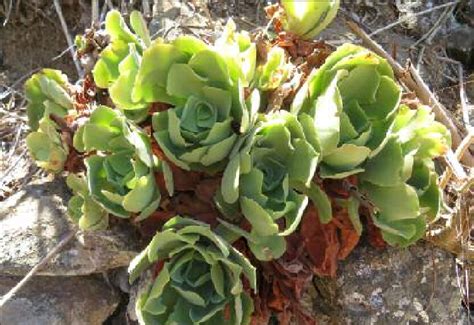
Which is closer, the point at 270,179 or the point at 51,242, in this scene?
the point at 270,179

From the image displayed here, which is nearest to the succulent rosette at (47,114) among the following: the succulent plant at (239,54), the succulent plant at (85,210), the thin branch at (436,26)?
the succulent plant at (85,210)

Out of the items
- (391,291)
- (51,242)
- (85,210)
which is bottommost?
(391,291)

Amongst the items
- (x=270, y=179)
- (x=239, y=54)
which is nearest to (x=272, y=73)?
(x=239, y=54)

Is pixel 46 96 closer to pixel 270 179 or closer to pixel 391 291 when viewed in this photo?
pixel 270 179

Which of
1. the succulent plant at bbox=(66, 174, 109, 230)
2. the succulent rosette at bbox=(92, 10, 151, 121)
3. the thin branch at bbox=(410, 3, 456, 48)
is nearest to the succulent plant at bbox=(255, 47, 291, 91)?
the succulent rosette at bbox=(92, 10, 151, 121)

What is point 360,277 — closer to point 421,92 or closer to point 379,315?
point 379,315

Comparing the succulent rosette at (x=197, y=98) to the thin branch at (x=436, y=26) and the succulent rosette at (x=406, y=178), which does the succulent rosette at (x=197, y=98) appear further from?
the thin branch at (x=436, y=26)

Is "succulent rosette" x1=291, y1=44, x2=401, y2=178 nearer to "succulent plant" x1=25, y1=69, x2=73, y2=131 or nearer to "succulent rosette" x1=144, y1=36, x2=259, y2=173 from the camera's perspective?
"succulent rosette" x1=144, y1=36, x2=259, y2=173

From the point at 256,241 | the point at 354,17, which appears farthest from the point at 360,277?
the point at 354,17

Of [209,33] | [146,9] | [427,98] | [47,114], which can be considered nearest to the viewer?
[47,114]

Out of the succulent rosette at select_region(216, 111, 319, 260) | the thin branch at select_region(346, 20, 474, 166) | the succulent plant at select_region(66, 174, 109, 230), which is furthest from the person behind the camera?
the thin branch at select_region(346, 20, 474, 166)
